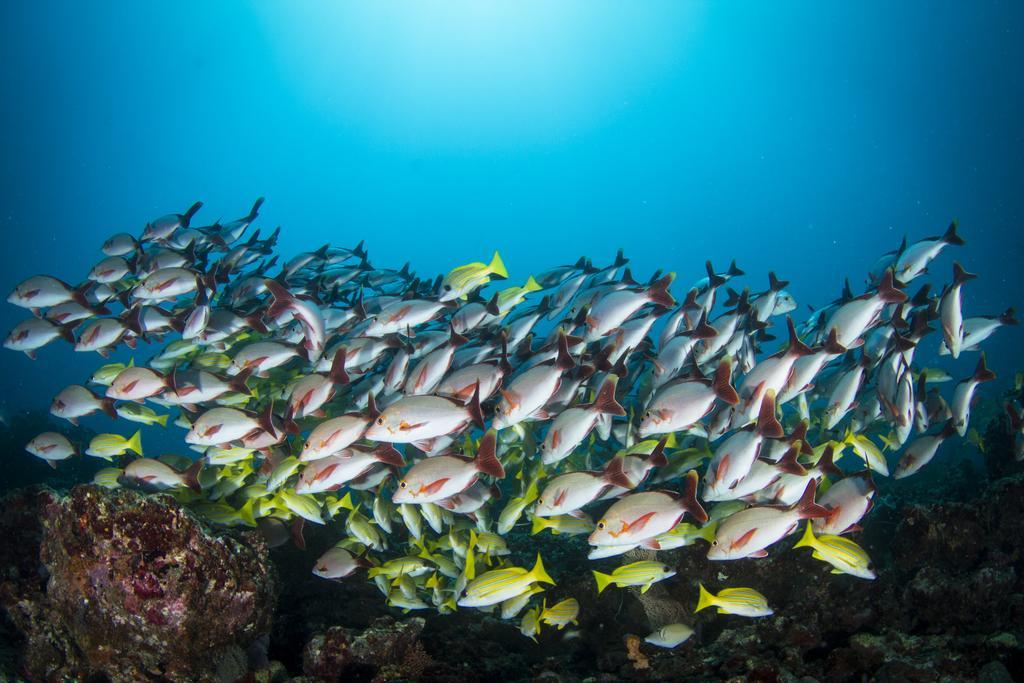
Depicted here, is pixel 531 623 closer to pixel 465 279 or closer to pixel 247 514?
pixel 247 514

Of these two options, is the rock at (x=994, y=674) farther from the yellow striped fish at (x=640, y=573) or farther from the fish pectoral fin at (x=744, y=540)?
the yellow striped fish at (x=640, y=573)

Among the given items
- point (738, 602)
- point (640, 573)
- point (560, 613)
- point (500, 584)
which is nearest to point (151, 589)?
point (500, 584)

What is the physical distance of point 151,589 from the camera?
4.23m

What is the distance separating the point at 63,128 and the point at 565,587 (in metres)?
73.4

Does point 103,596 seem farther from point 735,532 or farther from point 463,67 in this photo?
point 463,67

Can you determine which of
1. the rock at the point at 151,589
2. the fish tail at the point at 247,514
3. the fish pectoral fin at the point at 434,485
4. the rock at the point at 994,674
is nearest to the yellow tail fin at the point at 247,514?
the fish tail at the point at 247,514

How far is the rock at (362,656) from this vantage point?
4.60 m

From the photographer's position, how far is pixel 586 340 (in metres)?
5.48

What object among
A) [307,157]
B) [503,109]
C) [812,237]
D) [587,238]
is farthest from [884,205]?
[307,157]

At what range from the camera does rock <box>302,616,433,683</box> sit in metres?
4.60

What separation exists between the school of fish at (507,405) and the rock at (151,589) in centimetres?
85

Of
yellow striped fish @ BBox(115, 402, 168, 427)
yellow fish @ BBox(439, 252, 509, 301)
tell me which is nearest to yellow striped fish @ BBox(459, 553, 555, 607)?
yellow fish @ BBox(439, 252, 509, 301)

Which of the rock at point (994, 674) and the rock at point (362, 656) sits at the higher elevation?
the rock at point (362, 656)

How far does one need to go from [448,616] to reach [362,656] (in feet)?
6.88
